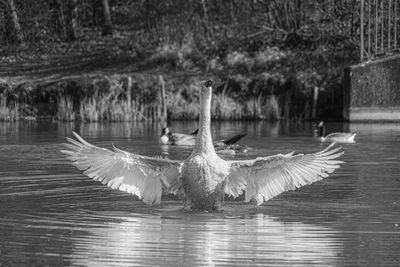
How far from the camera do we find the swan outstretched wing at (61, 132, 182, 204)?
12.4 metres

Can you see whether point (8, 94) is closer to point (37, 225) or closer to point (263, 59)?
point (263, 59)

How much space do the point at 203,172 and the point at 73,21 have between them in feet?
101

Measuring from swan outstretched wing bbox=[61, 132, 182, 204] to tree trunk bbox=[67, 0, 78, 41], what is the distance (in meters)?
30.2

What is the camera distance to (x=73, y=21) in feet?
139

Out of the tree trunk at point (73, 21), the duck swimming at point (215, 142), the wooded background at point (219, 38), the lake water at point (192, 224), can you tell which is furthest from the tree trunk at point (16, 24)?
the lake water at point (192, 224)

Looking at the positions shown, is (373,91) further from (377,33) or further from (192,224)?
(192,224)

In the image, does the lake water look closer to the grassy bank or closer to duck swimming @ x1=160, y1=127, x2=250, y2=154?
duck swimming @ x1=160, y1=127, x2=250, y2=154

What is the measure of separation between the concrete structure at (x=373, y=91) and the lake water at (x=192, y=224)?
444 inches

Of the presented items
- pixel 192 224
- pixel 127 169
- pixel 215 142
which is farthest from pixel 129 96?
Answer: pixel 192 224

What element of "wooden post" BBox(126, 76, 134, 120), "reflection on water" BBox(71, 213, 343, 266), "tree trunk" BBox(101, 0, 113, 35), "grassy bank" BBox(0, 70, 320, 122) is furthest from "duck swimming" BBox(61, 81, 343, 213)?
"tree trunk" BBox(101, 0, 113, 35)

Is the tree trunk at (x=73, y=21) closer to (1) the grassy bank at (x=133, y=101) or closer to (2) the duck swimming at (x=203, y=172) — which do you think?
(1) the grassy bank at (x=133, y=101)

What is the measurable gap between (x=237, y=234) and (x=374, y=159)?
8808 mm

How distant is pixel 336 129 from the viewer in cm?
2909

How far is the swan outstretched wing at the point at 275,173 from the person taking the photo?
1262 cm
